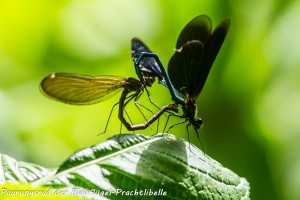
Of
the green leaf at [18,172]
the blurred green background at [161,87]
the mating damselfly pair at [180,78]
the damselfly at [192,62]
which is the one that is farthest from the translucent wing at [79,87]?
the blurred green background at [161,87]

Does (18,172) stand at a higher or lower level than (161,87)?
lower

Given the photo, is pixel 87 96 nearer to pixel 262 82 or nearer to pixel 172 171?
pixel 172 171

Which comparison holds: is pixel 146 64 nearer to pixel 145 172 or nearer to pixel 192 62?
pixel 192 62

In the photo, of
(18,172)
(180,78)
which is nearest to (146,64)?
(180,78)

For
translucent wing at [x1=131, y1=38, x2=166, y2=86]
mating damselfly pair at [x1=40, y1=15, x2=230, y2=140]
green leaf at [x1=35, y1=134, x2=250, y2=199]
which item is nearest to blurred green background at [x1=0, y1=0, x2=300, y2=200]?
translucent wing at [x1=131, y1=38, x2=166, y2=86]

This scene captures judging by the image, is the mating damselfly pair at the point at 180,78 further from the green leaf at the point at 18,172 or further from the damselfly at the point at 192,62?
the green leaf at the point at 18,172

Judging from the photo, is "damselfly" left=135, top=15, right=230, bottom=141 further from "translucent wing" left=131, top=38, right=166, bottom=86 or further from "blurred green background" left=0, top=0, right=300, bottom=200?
"blurred green background" left=0, top=0, right=300, bottom=200

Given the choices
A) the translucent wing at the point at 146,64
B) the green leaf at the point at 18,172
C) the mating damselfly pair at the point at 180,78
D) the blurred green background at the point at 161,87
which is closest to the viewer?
the green leaf at the point at 18,172

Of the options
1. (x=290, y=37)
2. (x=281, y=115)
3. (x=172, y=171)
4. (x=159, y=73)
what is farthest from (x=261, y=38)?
(x=172, y=171)
